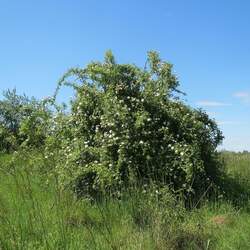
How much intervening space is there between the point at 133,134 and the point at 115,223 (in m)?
Answer: 4.00

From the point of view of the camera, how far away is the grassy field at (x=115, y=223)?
652 cm

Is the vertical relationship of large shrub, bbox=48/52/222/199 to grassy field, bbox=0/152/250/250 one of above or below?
above

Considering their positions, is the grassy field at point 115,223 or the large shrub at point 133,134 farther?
the large shrub at point 133,134

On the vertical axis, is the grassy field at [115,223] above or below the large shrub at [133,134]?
below

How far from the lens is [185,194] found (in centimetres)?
1109

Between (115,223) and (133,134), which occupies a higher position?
(133,134)

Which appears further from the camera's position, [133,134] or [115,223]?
[133,134]

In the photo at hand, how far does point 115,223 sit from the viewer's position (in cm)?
761

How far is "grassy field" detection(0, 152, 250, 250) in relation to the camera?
6520mm

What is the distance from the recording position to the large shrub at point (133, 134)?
36.0 ft

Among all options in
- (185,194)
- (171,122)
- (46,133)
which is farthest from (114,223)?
(46,133)

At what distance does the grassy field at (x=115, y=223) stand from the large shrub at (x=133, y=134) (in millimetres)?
989

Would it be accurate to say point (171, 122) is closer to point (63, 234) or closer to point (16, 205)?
point (16, 205)

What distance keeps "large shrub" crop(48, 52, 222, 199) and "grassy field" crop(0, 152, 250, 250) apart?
3.25 ft
